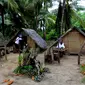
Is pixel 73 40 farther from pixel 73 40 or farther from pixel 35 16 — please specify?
pixel 35 16

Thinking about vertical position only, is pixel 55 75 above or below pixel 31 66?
below

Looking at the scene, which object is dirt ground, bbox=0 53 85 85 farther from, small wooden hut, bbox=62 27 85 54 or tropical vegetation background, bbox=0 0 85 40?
tropical vegetation background, bbox=0 0 85 40

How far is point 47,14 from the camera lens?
20.8 meters

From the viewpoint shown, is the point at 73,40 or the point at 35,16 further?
the point at 35,16

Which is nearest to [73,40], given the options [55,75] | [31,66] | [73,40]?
[73,40]

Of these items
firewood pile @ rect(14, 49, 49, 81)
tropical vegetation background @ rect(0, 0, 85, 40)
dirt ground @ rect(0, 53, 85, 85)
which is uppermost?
tropical vegetation background @ rect(0, 0, 85, 40)

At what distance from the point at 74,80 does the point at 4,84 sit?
288 cm

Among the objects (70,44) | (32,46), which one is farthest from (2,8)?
(32,46)

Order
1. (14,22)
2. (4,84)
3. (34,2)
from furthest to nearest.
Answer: (14,22) → (34,2) → (4,84)

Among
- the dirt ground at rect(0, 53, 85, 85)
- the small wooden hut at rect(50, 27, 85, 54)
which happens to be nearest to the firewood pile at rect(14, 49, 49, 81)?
the dirt ground at rect(0, 53, 85, 85)

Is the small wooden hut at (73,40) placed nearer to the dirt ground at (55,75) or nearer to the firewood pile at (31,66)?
the dirt ground at (55,75)

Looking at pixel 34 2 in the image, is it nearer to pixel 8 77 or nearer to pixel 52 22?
pixel 52 22

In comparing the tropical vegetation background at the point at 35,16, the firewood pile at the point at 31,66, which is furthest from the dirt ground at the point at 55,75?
the tropical vegetation background at the point at 35,16

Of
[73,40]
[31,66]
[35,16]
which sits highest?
[35,16]
